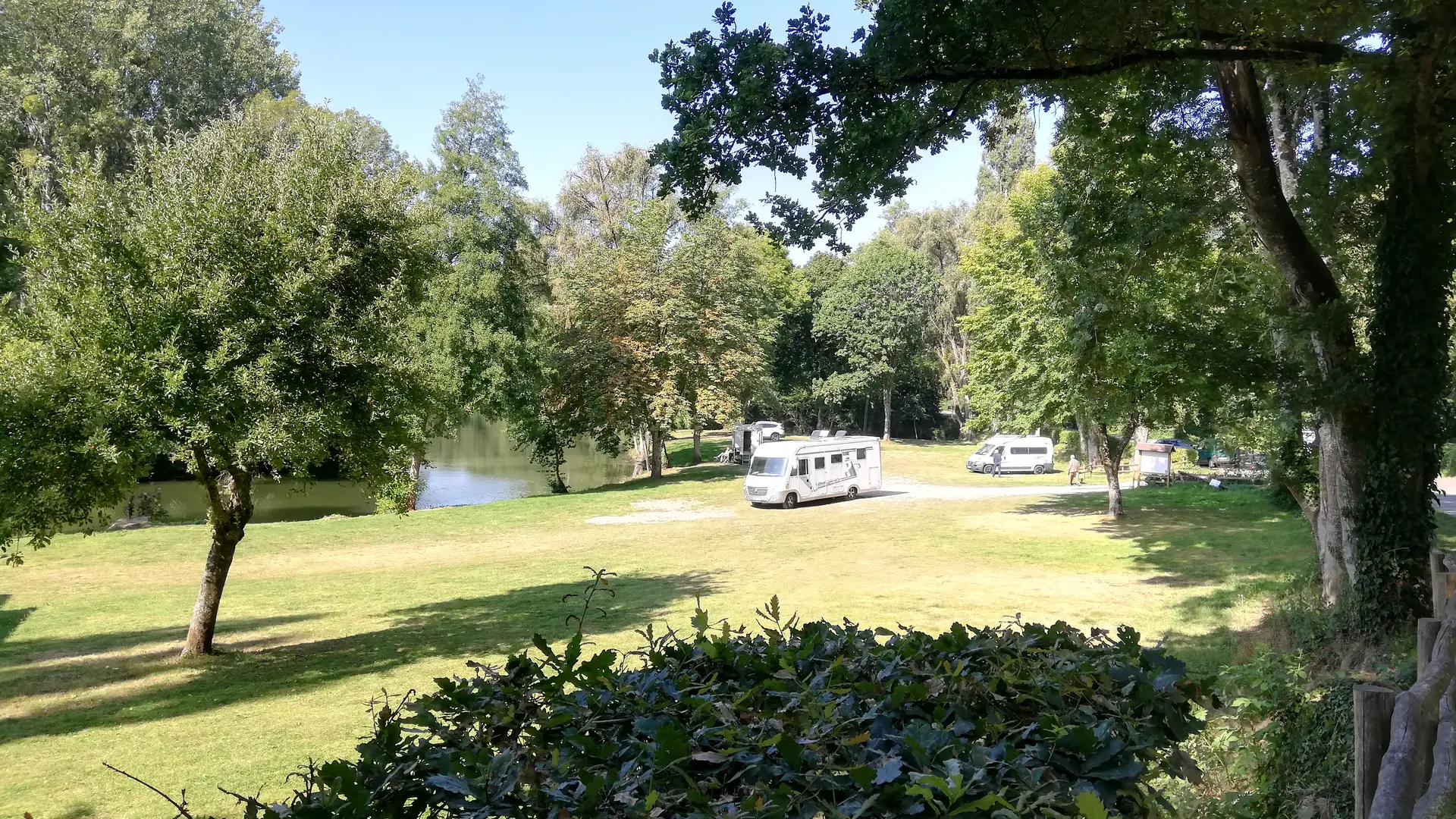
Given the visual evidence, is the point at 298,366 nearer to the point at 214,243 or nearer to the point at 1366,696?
the point at 214,243

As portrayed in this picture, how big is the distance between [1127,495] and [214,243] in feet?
81.4

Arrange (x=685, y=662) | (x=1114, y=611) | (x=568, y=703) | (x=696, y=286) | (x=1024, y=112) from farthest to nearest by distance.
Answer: (x=696, y=286)
(x=1114, y=611)
(x=1024, y=112)
(x=685, y=662)
(x=568, y=703)

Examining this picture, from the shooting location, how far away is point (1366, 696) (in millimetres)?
2682

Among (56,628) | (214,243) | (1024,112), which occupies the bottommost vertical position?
(56,628)

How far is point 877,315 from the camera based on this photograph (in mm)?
51875

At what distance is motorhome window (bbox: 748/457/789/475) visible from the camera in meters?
27.5

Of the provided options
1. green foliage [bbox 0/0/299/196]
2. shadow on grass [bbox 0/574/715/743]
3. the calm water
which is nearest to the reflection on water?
the calm water

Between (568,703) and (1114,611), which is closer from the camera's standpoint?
(568,703)

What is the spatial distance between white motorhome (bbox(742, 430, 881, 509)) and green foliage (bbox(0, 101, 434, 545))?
1696 centimetres

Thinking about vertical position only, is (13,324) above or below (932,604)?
above

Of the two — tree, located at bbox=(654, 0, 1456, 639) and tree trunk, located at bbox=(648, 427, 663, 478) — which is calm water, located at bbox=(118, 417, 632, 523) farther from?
tree, located at bbox=(654, 0, 1456, 639)

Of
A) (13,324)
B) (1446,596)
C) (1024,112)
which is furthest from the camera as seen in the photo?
(13,324)

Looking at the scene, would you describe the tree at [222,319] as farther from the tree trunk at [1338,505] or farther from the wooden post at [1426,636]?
the tree trunk at [1338,505]

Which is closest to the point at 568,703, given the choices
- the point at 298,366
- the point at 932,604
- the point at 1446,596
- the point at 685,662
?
the point at 685,662
